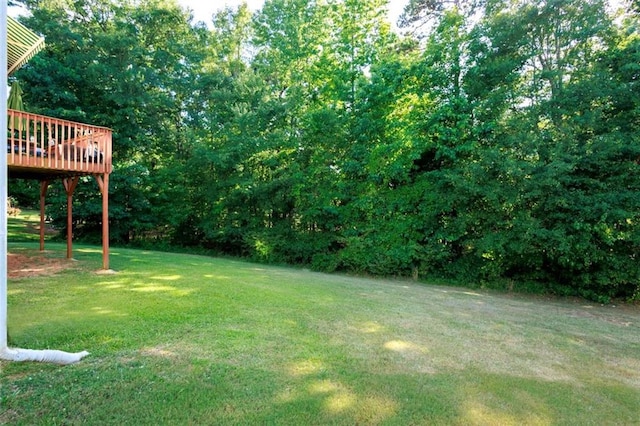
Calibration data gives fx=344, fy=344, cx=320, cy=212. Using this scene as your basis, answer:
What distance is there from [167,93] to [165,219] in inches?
276

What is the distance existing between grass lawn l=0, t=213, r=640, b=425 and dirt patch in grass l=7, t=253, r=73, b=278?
A: 577mm

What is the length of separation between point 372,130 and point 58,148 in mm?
8790

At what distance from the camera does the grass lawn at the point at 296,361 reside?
2.64 m

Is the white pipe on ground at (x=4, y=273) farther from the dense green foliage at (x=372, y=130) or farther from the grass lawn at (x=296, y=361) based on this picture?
the dense green foliage at (x=372, y=130)

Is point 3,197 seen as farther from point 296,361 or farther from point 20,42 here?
point 20,42

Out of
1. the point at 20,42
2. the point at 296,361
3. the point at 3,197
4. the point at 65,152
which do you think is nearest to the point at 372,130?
the point at 65,152

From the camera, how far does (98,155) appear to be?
25.3 feet

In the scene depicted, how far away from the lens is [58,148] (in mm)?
7242

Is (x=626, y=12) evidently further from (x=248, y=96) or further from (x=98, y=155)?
(x=98, y=155)

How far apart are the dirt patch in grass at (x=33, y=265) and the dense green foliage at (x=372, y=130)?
629 centimetres

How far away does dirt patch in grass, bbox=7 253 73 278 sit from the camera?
7125mm

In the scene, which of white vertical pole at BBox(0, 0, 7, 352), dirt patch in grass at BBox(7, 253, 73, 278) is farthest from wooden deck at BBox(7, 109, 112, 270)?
white vertical pole at BBox(0, 0, 7, 352)

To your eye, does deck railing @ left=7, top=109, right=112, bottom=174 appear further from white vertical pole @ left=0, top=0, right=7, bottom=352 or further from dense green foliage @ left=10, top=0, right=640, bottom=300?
dense green foliage @ left=10, top=0, right=640, bottom=300

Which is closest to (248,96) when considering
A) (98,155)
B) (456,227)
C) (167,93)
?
(167,93)
